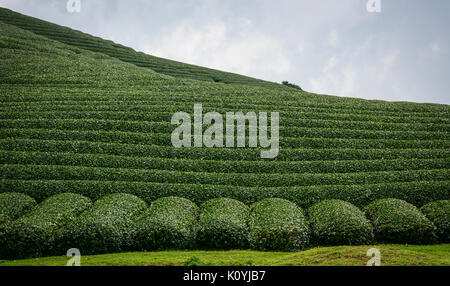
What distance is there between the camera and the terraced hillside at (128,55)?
177 ft

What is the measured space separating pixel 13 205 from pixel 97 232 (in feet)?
16.5

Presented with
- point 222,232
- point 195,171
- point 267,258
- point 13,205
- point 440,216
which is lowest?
point 267,258

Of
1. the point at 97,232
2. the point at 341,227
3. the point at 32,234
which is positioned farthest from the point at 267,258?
the point at 32,234

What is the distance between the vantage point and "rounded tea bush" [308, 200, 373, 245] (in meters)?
14.1

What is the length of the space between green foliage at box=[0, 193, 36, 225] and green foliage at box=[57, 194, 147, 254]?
9.54ft

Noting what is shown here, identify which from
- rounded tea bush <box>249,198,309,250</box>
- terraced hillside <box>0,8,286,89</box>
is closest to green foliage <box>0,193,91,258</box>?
rounded tea bush <box>249,198,309,250</box>

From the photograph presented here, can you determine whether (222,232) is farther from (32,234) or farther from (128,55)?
(128,55)

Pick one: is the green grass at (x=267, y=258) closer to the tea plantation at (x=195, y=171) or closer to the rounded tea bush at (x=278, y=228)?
the rounded tea bush at (x=278, y=228)

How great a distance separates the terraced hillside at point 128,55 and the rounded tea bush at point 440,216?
40.6 meters

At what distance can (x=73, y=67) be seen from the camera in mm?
35625

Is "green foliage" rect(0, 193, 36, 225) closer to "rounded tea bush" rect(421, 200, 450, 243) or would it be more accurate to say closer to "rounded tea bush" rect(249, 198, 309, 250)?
"rounded tea bush" rect(249, 198, 309, 250)

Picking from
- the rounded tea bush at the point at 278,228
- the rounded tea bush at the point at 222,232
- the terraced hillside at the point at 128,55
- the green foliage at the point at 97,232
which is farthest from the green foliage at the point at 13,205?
the terraced hillside at the point at 128,55

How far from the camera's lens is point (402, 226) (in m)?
14.5
